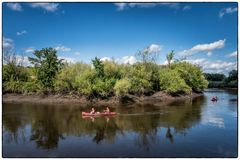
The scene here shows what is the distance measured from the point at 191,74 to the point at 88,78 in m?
25.5

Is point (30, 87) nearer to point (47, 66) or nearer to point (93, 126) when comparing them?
point (47, 66)

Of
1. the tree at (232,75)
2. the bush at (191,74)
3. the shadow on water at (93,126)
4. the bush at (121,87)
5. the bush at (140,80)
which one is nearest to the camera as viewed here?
the shadow on water at (93,126)

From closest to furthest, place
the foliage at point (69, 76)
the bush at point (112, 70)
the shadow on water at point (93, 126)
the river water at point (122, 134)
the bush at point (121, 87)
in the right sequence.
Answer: the river water at point (122, 134) < the shadow on water at point (93, 126) < the bush at point (121, 87) < the foliage at point (69, 76) < the bush at point (112, 70)

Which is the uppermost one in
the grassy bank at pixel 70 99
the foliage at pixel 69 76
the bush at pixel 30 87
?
the foliage at pixel 69 76

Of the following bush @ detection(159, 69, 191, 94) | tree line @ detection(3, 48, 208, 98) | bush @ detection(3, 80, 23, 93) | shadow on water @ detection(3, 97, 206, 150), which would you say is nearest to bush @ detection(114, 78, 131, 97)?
tree line @ detection(3, 48, 208, 98)

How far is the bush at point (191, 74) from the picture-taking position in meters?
57.0

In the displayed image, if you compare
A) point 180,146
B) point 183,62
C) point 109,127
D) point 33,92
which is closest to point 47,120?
point 109,127

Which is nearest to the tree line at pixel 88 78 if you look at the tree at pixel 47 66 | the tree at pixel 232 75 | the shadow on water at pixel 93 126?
the tree at pixel 47 66

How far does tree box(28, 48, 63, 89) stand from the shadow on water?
1293 cm

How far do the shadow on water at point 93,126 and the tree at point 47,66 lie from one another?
1293cm

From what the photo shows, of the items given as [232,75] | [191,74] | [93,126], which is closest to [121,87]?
[93,126]

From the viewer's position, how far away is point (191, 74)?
59.2 metres

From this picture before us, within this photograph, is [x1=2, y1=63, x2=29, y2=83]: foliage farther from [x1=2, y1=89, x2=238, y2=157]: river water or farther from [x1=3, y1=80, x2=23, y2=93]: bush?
[x1=2, y1=89, x2=238, y2=157]: river water

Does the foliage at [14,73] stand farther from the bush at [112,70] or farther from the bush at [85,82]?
the bush at [112,70]
